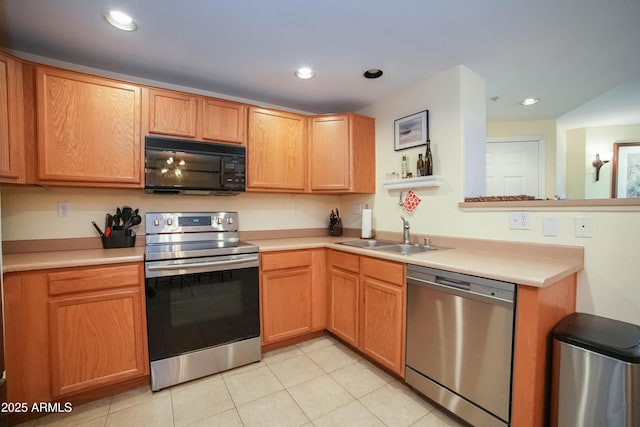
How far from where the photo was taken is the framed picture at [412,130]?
89.2 inches

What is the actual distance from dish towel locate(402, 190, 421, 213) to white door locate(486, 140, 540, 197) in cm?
171

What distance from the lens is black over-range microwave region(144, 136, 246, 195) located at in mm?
2018

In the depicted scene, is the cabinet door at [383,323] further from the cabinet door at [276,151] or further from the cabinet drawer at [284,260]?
the cabinet door at [276,151]

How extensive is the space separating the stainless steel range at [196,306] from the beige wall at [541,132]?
3.44m

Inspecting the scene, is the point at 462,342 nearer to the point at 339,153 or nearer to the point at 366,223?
the point at 366,223

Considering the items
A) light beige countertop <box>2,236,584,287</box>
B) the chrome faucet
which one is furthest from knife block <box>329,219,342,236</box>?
light beige countertop <box>2,236,584,287</box>

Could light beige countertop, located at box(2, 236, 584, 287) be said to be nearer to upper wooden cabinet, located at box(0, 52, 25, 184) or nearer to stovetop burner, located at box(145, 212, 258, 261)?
stovetop burner, located at box(145, 212, 258, 261)

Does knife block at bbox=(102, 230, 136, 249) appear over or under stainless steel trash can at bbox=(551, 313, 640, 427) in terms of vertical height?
over

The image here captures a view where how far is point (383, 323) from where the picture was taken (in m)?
1.89

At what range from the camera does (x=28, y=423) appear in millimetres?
1501

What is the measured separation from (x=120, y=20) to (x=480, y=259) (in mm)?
2522

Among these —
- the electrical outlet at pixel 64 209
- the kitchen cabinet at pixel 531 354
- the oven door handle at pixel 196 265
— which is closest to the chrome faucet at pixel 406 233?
the kitchen cabinet at pixel 531 354

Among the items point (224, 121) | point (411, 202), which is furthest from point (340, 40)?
point (411, 202)

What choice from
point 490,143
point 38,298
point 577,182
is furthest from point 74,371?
point 577,182
